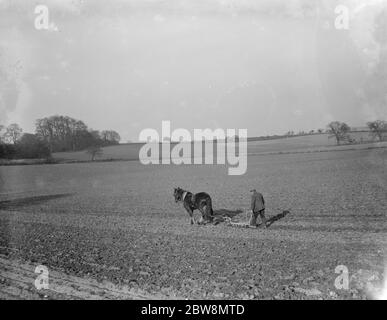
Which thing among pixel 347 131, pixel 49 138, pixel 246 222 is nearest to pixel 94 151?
pixel 49 138

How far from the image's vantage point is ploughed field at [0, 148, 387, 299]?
10.4 m

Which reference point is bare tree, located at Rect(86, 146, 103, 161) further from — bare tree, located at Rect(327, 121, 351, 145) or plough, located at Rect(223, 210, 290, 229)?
plough, located at Rect(223, 210, 290, 229)

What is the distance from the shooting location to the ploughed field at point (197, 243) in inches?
409

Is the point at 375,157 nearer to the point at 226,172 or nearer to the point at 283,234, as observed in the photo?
the point at 226,172

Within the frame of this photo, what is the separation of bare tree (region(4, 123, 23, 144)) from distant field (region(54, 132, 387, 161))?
10.8 metres

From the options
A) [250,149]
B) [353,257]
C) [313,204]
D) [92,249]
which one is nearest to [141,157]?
[250,149]

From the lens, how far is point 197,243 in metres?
14.0

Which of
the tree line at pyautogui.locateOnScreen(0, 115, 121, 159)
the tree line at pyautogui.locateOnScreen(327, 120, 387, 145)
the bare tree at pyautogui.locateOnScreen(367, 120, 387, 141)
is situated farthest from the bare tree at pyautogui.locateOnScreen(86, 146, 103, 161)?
the bare tree at pyautogui.locateOnScreen(367, 120, 387, 141)

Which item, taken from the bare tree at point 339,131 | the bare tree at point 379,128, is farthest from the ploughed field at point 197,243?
the bare tree at point 339,131

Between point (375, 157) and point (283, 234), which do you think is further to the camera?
point (375, 157)

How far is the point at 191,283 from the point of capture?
1059 cm

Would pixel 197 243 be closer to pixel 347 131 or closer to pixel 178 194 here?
pixel 178 194
